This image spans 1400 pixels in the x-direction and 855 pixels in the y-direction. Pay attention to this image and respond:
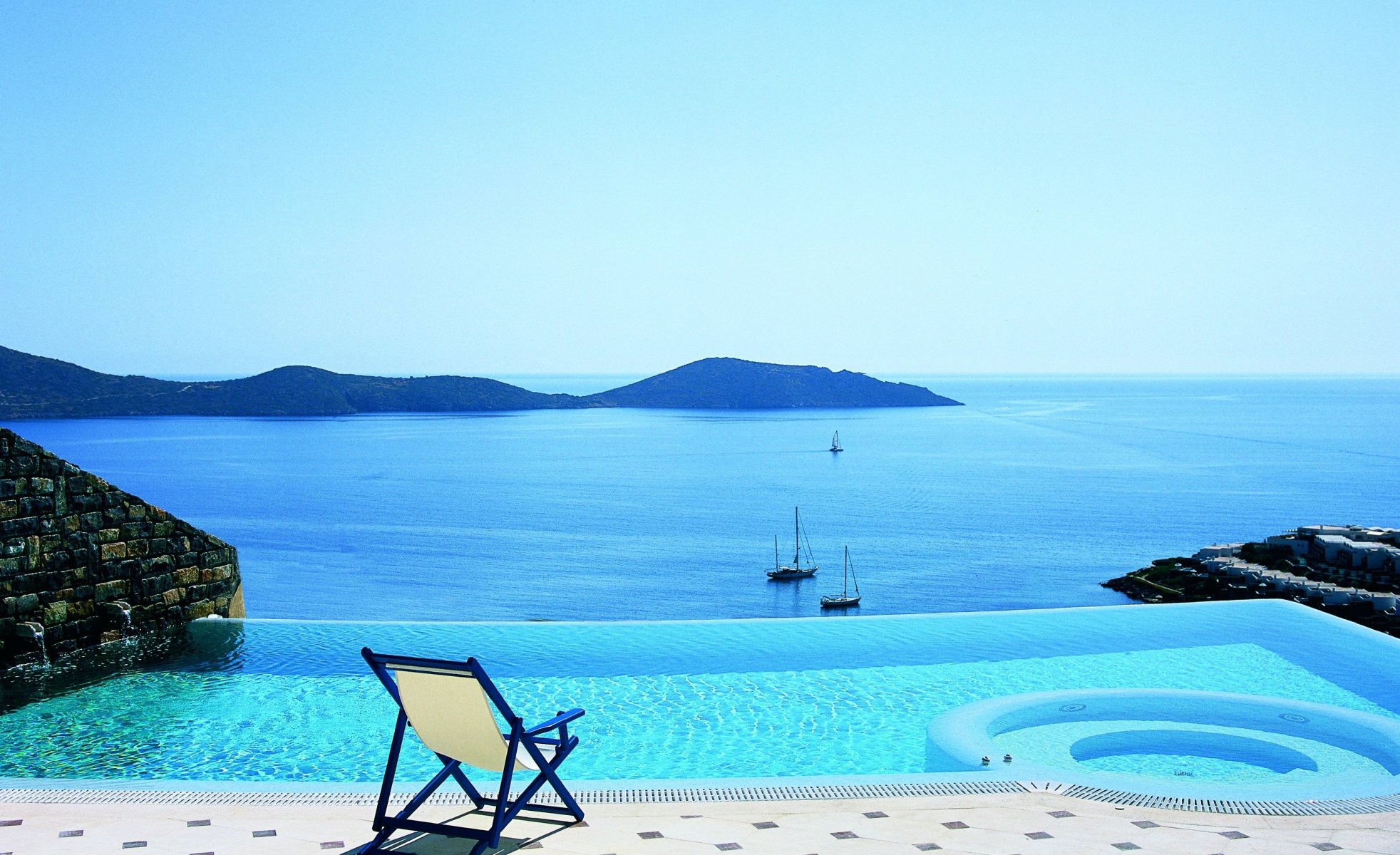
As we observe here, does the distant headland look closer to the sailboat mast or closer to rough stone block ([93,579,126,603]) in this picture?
the sailboat mast

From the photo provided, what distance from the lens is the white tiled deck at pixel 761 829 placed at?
11.6 ft

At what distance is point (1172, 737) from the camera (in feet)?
20.3

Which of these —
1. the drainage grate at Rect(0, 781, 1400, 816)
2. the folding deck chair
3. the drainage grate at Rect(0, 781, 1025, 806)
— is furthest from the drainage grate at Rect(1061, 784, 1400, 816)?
the folding deck chair

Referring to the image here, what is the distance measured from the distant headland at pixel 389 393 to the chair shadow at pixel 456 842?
306ft

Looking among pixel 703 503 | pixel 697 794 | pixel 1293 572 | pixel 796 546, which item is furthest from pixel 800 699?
pixel 703 503

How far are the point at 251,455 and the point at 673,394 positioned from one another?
6409 cm

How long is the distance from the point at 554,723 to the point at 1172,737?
4.18 m

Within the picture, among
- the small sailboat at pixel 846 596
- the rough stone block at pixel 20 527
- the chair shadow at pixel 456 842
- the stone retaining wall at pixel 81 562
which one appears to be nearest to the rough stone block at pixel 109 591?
the stone retaining wall at pixel 81 562

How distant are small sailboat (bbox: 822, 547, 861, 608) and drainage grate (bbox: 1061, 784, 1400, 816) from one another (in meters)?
29.1

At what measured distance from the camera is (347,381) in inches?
4628

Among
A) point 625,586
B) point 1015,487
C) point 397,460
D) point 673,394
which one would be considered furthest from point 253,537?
point 673,394

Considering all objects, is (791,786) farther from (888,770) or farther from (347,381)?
(347,381)

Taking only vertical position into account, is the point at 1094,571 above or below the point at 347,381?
below

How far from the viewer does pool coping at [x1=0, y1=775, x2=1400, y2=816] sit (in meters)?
4.08
